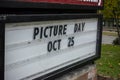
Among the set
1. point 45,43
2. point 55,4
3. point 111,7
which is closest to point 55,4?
point 55,4

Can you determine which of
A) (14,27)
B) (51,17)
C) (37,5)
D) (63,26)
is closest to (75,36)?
(63,26)

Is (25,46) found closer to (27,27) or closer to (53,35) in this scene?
(27,27)

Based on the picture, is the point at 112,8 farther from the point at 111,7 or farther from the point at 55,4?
the point at 55,4

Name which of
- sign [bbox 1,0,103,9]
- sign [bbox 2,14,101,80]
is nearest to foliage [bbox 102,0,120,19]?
sign [bbox 1,0,103,9]

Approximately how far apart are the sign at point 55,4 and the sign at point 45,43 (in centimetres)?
11

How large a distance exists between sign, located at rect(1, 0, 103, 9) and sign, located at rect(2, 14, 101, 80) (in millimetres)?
110

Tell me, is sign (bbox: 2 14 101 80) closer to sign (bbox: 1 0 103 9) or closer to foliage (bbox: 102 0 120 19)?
sign (bbox: 1 0 103 9)

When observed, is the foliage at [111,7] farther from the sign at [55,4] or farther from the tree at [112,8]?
the sign at [55,4]

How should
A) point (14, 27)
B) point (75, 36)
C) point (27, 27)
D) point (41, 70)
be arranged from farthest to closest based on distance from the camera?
point (75, 36)
point (41, 70)
point (27, 27)
point (14, 27)

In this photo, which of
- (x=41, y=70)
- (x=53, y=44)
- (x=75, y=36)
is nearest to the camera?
(x=41, y=70)

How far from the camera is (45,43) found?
3.82 metres

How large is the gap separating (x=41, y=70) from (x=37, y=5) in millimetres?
722

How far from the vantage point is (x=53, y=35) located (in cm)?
396

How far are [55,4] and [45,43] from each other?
0.45 m
